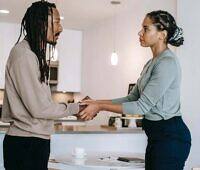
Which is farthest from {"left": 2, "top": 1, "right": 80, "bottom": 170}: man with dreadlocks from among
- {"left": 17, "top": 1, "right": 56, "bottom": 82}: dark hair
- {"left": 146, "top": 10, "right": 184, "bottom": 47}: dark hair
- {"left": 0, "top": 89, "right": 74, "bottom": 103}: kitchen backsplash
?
{"left": 0, "top": 89, "right": 74, "bottom": 103}: kitchen backsplash

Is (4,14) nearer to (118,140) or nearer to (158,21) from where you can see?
(118,140)

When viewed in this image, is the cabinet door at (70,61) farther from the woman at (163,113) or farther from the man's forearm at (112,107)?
the woman at (163,113)

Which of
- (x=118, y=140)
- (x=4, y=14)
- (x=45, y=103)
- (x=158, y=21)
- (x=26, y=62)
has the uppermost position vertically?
(x=4, y=14)

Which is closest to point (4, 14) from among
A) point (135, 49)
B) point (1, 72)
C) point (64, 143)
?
point (1, 72)

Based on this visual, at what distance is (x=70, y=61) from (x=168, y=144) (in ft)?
18.9

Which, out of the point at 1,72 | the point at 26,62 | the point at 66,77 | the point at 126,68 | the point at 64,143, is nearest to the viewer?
the point at 26,62

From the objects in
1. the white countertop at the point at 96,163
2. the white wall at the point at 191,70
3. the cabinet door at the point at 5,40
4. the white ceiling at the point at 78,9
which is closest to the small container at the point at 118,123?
the white wall at the point at 191,70

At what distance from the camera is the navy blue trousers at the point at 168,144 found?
6.64 feet

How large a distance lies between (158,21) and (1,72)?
5.45 m

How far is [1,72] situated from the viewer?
23.7 feet

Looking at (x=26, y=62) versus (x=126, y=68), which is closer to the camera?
(x=26, y=62)

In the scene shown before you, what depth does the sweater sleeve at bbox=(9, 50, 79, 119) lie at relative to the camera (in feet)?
5.68

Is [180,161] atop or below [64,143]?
atop

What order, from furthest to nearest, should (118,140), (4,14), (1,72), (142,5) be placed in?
1. (1,72)
2. (4,14)
3. (142,5)
4. (118,140)
